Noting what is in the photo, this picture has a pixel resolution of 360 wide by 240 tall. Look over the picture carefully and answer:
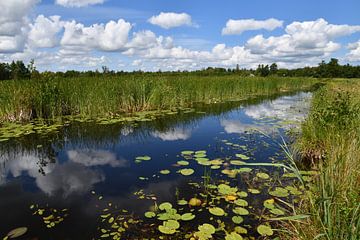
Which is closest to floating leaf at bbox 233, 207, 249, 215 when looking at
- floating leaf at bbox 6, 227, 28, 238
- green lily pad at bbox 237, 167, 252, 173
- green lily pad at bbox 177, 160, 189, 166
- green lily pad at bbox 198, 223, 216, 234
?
green lily pad at bbox 198, 223, 216, 234

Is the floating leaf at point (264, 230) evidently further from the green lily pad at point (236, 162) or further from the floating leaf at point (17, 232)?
the floating leaf at point (17, 232)

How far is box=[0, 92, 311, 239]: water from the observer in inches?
153

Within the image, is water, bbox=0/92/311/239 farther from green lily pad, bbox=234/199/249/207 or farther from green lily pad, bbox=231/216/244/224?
green lily pad, bbox=231/216/244/224

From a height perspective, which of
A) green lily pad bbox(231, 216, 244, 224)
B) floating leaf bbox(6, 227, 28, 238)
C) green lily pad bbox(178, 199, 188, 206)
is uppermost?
green lily pad bbox(178, 199, 188, 206)

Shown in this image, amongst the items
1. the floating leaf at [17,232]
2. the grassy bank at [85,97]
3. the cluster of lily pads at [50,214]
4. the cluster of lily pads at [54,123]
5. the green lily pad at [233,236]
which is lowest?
the cluster of lily pads at [50,214]

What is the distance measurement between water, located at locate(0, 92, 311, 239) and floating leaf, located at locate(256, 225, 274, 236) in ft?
3.98

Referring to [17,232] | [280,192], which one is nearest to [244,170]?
[280,192]

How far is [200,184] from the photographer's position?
4.71m

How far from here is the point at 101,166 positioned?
5.86 meters

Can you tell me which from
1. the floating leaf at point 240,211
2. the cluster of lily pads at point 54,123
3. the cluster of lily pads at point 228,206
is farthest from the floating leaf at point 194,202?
the cluster of lily pads at point 54,123

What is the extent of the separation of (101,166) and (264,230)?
378 centimetres

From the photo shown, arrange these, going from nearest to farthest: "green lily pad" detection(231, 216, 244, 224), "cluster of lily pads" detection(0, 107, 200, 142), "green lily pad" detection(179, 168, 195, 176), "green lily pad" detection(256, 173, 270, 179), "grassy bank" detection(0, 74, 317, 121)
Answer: "green lily pad" detection(231, 216, 244, 224)
"green lily pad" detection(256, 173, 270, 179)
"green lily pad" detection(179, 168, 195, 176)
"cluster of lily pads" detection(0, 107, 200, 142)
"grassy bank" detection(0, 74, 317, 121)

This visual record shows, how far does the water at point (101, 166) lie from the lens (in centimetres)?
389

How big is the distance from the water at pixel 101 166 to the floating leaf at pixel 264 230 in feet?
3.98
